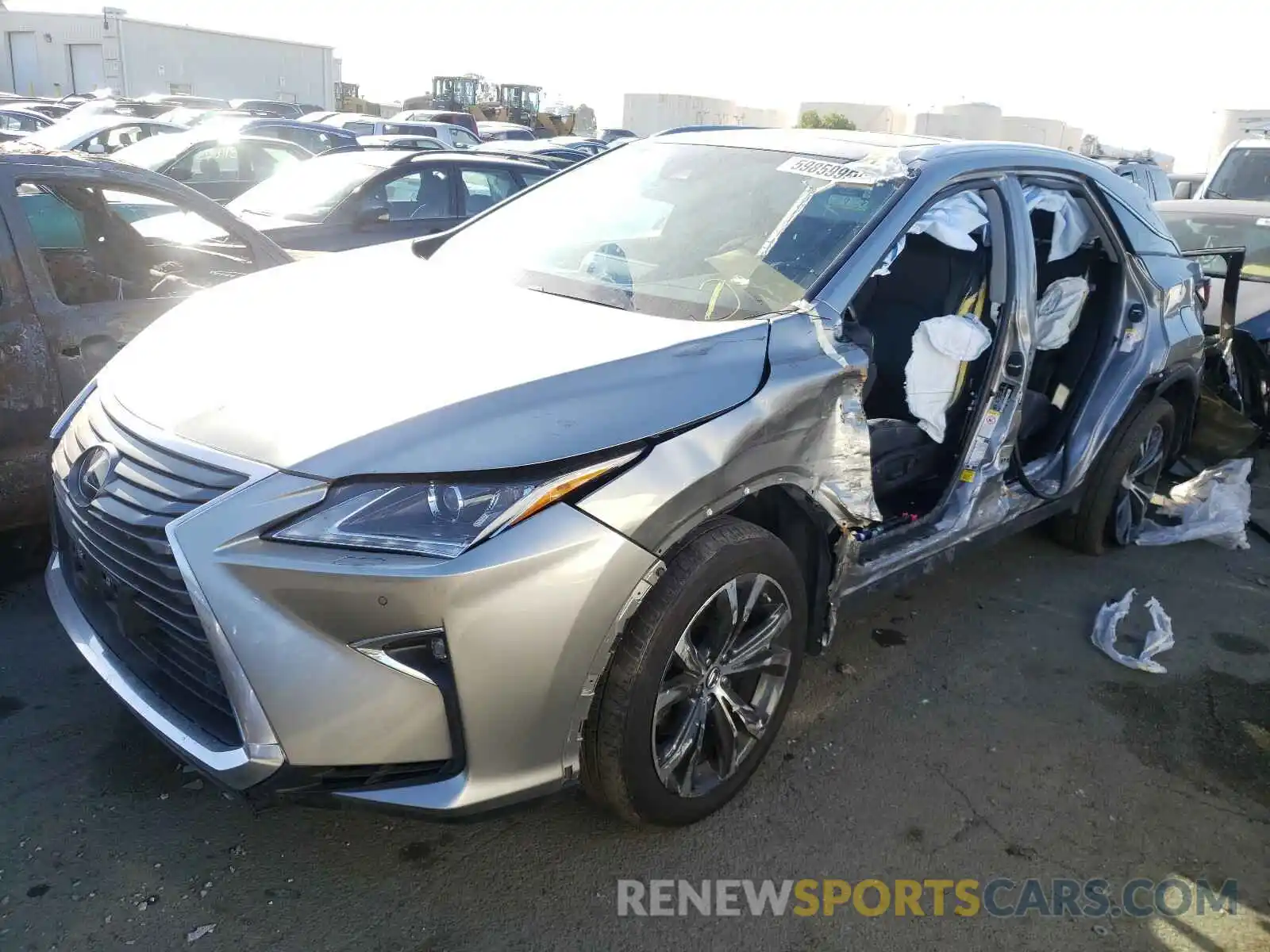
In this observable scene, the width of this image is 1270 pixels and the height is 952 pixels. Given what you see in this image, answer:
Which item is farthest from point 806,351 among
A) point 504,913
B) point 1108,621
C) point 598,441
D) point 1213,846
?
point 1108,621

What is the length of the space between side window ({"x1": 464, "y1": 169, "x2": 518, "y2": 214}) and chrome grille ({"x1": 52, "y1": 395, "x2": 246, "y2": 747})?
6014 millimetres

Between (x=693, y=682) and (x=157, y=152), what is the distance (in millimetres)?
10323

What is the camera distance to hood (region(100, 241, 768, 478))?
2.12m

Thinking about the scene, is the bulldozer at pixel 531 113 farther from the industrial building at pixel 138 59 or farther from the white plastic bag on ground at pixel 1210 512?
the white plastic bag on ground at pixel 1210 512

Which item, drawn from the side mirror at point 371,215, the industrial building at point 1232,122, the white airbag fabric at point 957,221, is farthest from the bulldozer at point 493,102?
the white airbag fabric at point 957,221

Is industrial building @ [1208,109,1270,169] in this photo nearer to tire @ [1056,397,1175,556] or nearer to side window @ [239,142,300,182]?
side window @ [239,142,300,182]

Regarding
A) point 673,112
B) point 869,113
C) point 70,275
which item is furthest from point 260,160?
point 673,112

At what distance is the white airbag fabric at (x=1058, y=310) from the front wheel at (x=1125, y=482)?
2.23ft

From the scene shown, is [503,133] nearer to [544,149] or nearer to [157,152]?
[544,149]

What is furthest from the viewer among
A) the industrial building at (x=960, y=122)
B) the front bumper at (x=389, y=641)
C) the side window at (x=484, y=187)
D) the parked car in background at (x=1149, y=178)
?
the industrial building at (x=960, y=122)

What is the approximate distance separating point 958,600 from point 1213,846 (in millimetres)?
1563

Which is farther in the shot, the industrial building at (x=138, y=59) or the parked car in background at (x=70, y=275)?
the industrial building at (x=138, y=59)

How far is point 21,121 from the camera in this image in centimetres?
1756

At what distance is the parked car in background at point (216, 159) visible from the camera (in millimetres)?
10250
